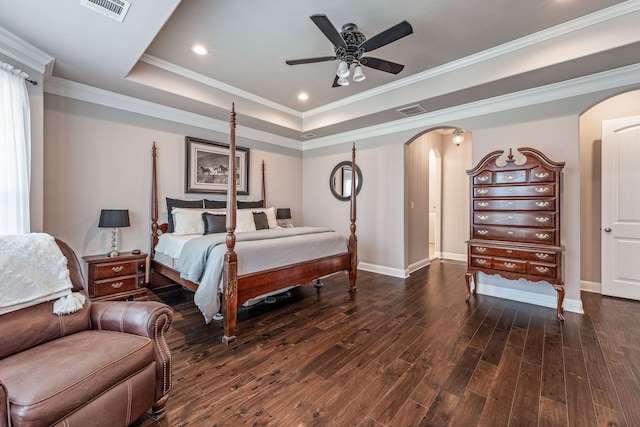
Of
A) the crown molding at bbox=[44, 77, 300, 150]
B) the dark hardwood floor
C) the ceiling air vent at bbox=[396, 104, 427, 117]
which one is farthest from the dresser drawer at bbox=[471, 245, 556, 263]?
the crown molding at bbox=[44, 77, 300, 150]

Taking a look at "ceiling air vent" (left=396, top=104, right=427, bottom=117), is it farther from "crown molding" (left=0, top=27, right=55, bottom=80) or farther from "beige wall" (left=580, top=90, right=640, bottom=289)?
"crown molding" (left=0, top=27, right=55, bottom=80)

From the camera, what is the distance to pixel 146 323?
156 cm

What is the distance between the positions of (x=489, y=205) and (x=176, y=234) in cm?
415

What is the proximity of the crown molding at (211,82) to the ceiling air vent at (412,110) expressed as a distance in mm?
1973

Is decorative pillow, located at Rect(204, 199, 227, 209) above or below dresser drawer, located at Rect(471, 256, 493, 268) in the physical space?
above

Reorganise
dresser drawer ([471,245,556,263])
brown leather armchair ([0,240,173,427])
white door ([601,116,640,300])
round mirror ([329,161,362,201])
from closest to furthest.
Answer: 1. brown leather armchair ([0,240,173,427])
2. dresser drawer ([471,245,556,263])
3. white door ([601,116,640,300])
4. round mirror ([329,161,362,201])

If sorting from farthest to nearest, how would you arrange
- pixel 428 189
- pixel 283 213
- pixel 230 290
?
pixel 428 189
pixel 283 213
pixel 230 290

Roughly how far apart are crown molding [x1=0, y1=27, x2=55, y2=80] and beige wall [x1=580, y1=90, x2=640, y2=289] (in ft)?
20.9

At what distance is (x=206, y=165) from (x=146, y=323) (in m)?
3.42

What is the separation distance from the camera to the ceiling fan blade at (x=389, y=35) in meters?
2.18

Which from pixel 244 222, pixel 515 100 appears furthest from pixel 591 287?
pixel 244 222

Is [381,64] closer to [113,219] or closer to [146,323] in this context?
[146,323]

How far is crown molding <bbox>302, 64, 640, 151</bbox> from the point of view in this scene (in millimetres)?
2898

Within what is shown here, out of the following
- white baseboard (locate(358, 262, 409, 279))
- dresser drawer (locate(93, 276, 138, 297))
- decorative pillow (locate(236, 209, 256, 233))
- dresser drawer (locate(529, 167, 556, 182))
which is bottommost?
white baseboard (locate(358, 262, 409, 279))
